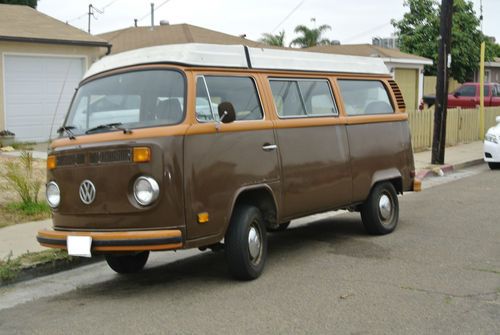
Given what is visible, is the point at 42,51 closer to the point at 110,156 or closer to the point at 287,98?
the point at 287,98

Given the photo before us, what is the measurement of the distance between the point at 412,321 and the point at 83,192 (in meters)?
3.02

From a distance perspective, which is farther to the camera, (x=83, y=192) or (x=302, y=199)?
(x=302, y=199)

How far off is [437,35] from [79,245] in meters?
31.0

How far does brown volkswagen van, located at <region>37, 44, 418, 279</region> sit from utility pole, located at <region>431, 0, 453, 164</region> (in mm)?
8532

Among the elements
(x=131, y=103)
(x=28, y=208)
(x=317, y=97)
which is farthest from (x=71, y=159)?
(x=28, y=208)

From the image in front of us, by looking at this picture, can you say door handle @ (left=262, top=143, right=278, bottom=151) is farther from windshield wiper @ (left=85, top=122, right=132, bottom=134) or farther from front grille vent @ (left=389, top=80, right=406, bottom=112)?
front grille vent @ (left=389, top=80, right=406, bottom=112)

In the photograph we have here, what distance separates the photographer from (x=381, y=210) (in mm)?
8445

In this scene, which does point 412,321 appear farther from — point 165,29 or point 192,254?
point 165,29

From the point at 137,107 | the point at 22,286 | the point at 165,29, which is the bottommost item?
the point at 22,286

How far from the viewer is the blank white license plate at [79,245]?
5809mm

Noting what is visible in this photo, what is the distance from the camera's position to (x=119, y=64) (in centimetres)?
661

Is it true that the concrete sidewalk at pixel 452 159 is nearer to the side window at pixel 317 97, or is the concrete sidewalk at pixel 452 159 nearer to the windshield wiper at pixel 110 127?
Result: the side window at pixel 317 97

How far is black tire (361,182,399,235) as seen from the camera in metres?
8.27

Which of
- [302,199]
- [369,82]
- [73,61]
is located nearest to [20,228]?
[302,199]
